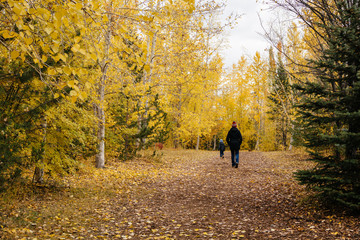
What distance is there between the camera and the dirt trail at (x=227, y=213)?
4723 millimetres

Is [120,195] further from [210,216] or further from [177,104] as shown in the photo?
[177,104]

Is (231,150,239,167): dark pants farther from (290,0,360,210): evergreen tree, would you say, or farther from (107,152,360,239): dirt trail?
(290,0,360,210): evergreen tree

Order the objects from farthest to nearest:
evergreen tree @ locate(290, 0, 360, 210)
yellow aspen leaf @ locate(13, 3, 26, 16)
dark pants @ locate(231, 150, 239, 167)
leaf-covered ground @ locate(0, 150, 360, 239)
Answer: dark pants @ locate(231, 150, 239, 167), evergreen tree @ locate(290, 0, 360, 210), leaf-covered ground @ locate(0, 150, 360, 239), yellow aspen leaf @ locate(13, 3, 26, 16)

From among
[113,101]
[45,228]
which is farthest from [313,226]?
[113,101]

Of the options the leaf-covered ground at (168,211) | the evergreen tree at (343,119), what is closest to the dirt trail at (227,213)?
the leaf-covered ground at (168,211)

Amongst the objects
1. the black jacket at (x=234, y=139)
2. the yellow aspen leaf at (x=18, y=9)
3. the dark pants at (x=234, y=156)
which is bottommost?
the dark pants at (x=234, y=156)

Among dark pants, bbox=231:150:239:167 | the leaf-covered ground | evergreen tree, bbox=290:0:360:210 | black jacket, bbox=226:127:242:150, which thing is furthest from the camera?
dark pants, bbox=231:150:239:167

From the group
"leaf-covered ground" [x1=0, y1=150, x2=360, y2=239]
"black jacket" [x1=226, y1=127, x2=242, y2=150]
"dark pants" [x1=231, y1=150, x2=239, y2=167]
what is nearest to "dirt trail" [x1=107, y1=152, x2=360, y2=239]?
"leaf-covered ground" [x1=0, y1=150, x2=360, y2=239]

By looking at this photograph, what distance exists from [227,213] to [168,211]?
1.33 meters

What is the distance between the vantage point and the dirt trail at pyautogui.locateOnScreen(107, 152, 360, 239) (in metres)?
4.72

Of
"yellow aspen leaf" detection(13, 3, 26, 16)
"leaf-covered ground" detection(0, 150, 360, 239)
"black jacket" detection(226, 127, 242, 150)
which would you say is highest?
"yellow aspen leaf" detection(13, 3, 26, 16)

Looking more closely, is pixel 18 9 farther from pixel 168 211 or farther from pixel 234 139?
pixel 234 139

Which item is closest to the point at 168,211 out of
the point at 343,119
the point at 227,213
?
the point at 227,213

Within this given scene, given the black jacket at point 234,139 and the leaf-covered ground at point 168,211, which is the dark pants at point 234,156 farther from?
the leaf-covered ground at point 168,211
